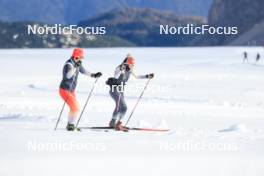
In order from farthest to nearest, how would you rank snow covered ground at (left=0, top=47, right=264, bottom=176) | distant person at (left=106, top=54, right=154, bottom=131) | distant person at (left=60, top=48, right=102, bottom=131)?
1. distant person at (left=106, top=54, right=154, bottom=131)
2. distant person at (left=60, top=48, right=102, bottom=131)
3. snow covered ground at (left=0, top=47, right=264, bottom=176)

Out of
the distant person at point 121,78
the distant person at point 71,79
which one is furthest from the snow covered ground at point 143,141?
the distant person at point 121,78

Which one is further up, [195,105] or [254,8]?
[254,8]

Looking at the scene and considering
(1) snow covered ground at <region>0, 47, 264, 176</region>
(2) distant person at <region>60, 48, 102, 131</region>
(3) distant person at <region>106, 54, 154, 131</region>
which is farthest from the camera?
(3) distant person at <region>106, 54, 154, 131</region>

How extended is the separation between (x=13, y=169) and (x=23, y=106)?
11.0 meters

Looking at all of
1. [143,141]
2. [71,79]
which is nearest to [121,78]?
[71,79]

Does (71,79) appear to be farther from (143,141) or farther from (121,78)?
(143,141)

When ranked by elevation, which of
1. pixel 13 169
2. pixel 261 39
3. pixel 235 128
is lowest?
pixel 13 169

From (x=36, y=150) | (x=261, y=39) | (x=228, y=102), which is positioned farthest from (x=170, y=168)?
(x=261, y=39)

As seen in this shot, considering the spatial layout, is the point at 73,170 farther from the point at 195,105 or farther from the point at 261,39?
the point at 261,39

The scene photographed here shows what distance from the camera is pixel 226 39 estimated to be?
605 feet

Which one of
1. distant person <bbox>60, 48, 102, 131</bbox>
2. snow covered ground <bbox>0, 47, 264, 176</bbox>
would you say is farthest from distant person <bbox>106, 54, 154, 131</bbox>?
snow covered ground <bbox>0, 47, 264, 176</bbox>

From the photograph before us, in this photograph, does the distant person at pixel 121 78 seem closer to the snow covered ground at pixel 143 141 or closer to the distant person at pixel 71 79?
the distant person at pixel 71 79

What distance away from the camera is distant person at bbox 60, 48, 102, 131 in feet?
40.7

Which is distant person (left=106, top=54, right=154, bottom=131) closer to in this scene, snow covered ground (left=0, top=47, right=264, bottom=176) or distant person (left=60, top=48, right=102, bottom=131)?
distant person (left=60, top=48, right=102, bottom=131)
